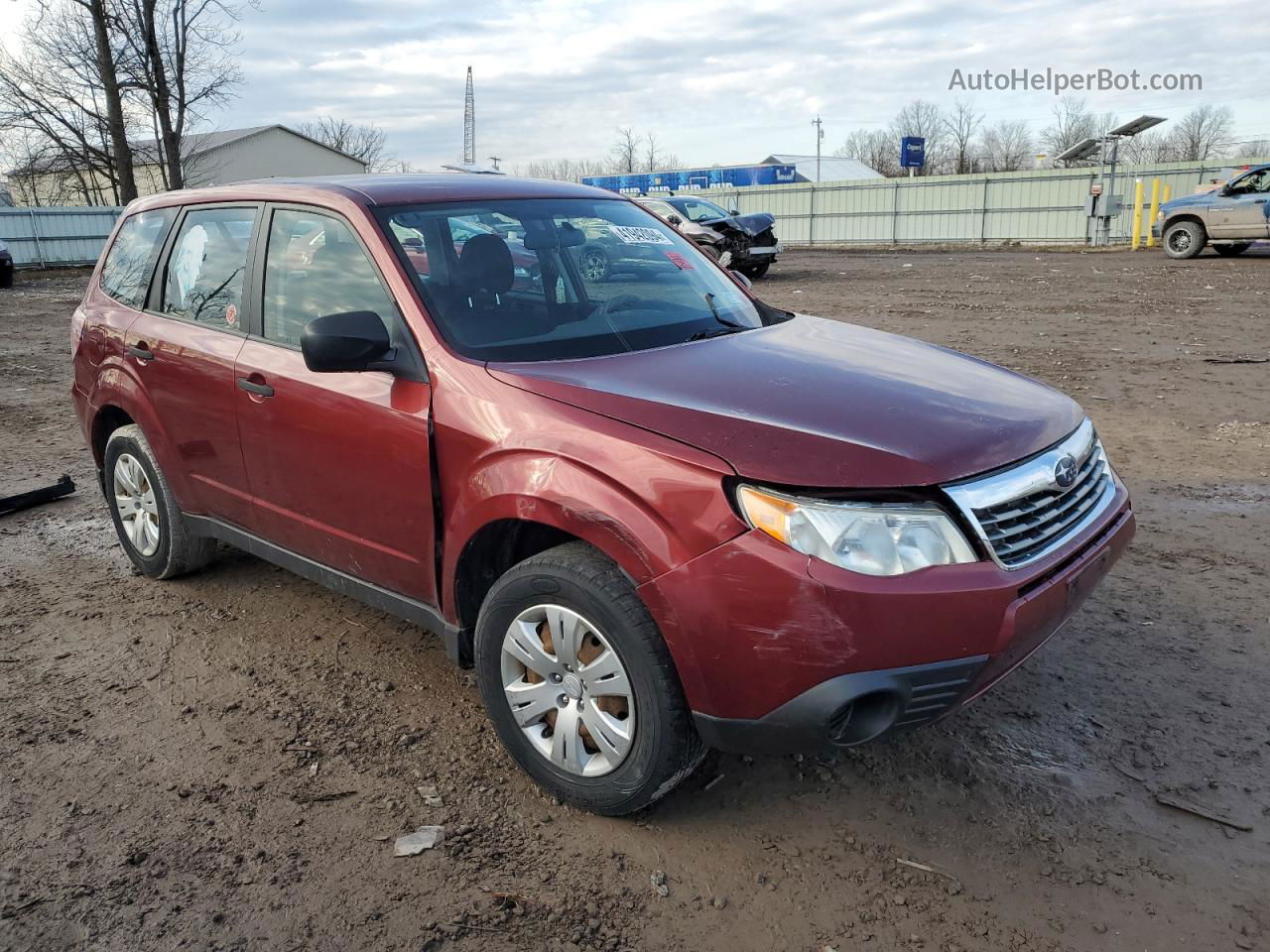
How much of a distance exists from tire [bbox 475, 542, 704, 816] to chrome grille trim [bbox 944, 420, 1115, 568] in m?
0.86

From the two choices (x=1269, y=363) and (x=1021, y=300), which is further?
(x=1021, y=300)

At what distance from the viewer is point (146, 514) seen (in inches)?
184

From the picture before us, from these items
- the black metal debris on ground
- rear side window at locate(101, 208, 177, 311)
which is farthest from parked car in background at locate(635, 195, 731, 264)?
rear side window at locate(101, 208, 177, 311)

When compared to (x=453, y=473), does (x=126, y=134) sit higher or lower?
higher

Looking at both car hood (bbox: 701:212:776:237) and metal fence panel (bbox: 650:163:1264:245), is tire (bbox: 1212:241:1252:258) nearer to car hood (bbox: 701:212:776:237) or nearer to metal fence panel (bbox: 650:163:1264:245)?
metal fence panel (bbox: 650:163:1264:245)

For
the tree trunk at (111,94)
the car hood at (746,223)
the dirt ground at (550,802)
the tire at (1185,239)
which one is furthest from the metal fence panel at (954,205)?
the dirt ground at (550,802)

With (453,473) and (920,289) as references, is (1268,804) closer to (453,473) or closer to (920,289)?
(453,473)

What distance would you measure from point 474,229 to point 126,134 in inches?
1308

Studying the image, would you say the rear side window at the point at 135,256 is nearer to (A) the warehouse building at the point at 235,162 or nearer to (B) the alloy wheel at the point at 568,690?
(B) the alloy wheel at the point at 568,690

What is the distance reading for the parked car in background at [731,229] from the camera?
18906mm

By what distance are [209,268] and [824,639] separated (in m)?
3.06

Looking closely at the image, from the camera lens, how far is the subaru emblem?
2760mm

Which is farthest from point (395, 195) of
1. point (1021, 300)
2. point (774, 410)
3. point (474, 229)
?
point (1021, 300)

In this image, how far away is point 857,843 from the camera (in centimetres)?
275
